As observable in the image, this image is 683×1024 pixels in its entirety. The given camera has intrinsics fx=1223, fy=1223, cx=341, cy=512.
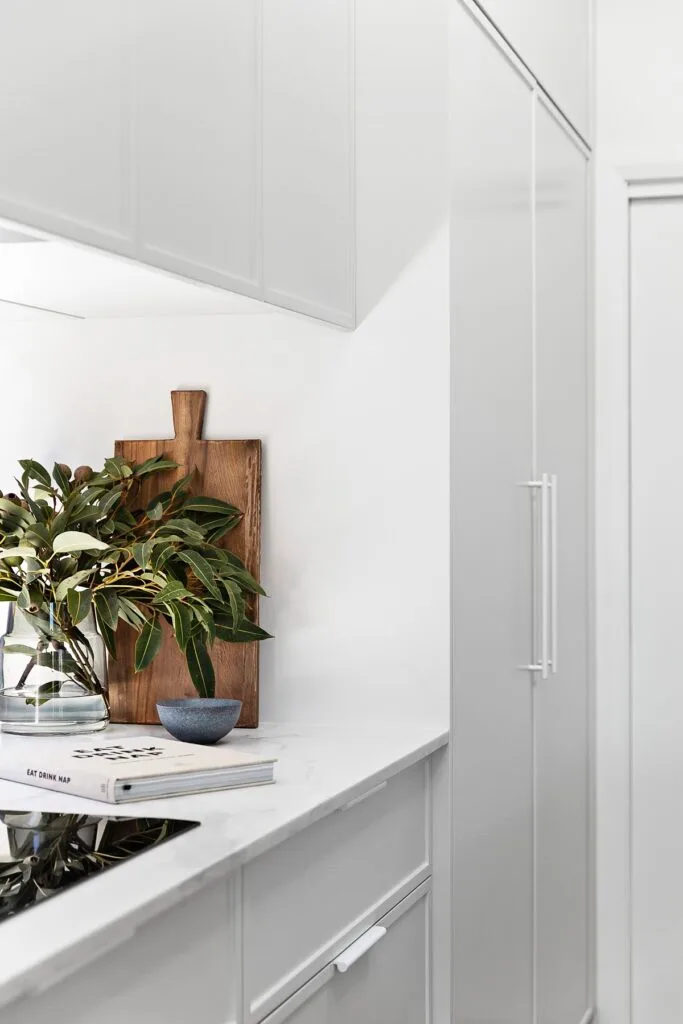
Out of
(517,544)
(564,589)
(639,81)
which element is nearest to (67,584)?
(517,544)

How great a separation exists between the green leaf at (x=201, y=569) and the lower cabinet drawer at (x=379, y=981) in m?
0.50

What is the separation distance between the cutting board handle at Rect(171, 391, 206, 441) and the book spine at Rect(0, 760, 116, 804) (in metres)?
0.67

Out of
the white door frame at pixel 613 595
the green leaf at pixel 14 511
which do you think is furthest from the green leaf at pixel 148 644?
the white door frame at pixel 613 595

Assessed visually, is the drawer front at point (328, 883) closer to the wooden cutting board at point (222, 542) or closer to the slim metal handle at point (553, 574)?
the wooden cutting board at point (222, 542)

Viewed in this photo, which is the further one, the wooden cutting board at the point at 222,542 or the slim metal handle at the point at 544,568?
the slim metal handle at the point at 544,568

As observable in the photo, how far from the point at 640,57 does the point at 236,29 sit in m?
1.64

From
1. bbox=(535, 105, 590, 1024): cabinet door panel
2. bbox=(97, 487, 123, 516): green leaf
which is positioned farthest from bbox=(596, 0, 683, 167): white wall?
bbox=(97, 487, 123, 516): green leaf

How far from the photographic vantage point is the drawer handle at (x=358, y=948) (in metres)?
1.48

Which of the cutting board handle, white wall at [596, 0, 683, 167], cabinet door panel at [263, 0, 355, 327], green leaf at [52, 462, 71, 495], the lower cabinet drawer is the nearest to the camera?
the lower cabinet drawer

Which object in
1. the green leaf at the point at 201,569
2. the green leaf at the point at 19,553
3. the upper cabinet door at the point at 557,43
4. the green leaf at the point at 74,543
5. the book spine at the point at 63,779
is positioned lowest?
the book spine at the point at 63,779

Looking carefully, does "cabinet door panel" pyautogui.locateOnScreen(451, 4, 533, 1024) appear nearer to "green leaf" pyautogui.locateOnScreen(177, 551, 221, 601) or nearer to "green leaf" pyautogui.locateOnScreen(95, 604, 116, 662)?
"green leaf" pyautogui.locateOnScreen(177, 551, 221, 601)

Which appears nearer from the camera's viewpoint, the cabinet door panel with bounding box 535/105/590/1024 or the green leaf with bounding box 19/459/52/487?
the green leaf with bounding box 19/459/52/487

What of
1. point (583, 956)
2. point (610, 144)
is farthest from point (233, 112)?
point (583, 956)

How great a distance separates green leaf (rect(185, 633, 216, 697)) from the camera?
68.6 inches
